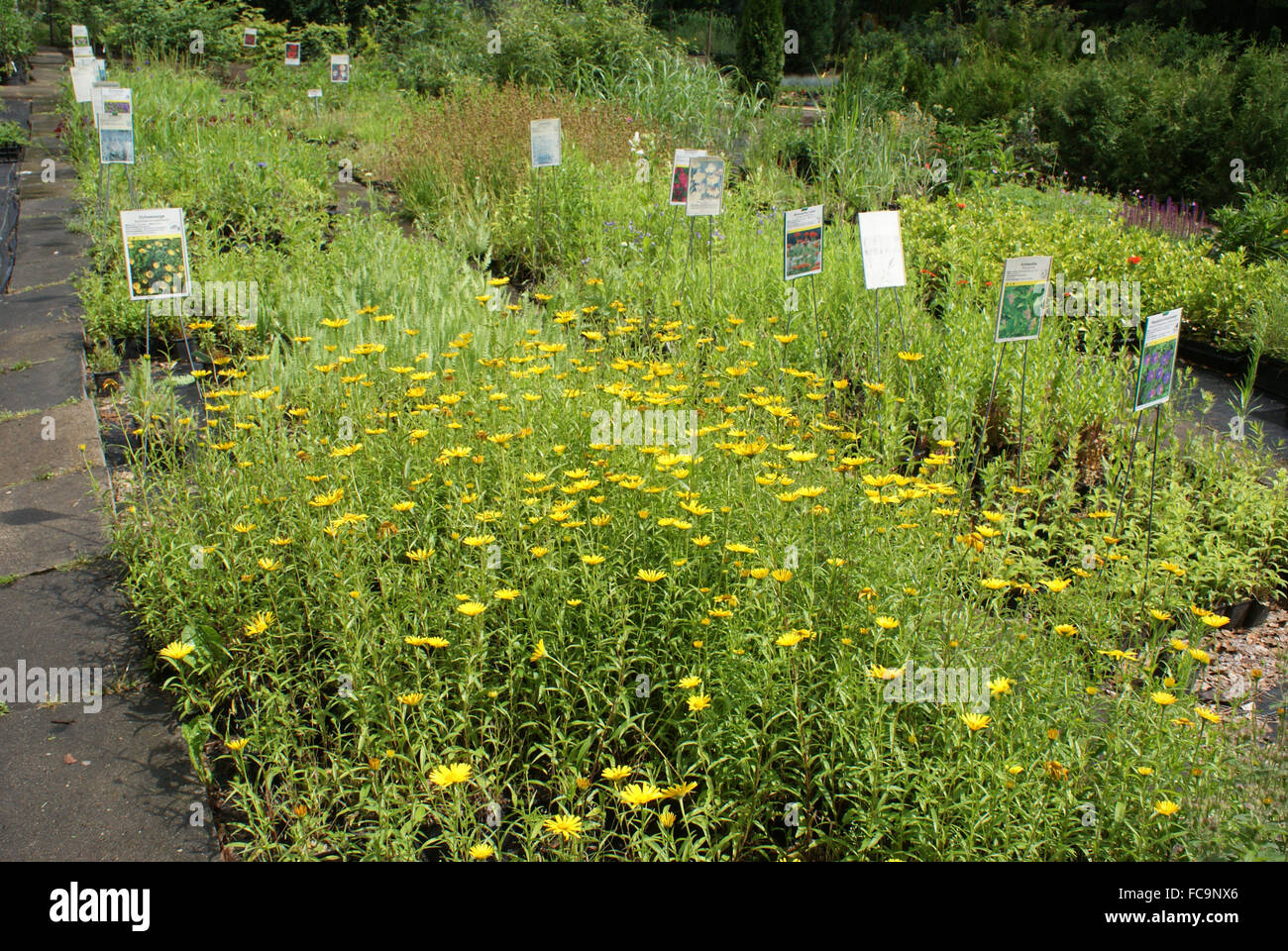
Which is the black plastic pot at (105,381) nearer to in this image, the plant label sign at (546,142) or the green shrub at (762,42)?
the plant label sign at (546,142)

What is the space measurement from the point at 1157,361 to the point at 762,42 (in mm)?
14184

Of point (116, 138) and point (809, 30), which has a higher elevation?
point (809, 30)

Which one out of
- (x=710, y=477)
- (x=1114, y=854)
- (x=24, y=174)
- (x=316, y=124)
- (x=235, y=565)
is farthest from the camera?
(x=316, y=124)

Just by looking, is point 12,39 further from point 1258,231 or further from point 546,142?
point 1258,231

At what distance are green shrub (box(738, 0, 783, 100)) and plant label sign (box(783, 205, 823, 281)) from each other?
479 inches

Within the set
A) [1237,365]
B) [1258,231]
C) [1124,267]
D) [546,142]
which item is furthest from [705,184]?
[1258,231]

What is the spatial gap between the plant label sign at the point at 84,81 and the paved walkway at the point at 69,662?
2.48 m

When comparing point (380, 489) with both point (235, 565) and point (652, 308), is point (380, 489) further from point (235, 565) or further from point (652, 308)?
point (652, 308)

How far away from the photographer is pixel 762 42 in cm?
1561

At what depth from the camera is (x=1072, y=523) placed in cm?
395

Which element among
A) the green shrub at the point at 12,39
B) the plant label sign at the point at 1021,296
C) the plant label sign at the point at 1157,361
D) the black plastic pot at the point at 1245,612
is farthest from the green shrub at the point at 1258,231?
the green shrub at the point at 12,39

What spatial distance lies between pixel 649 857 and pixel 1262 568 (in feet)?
9.78

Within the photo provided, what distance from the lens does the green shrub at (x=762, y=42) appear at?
15.5 metres

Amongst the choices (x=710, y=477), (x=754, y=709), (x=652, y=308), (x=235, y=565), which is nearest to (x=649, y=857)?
(x=754, y=709)
